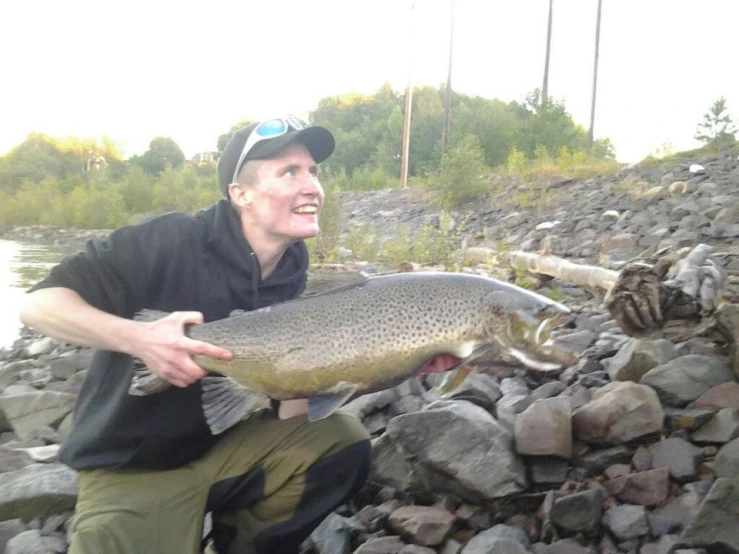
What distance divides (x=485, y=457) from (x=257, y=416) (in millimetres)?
1082

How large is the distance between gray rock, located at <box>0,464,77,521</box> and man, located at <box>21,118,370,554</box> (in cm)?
70

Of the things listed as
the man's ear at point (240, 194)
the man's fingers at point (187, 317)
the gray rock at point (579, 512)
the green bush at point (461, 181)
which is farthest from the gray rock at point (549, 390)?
the green bush at point (461, 181)

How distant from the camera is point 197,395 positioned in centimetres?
271

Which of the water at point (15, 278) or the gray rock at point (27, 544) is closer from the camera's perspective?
the gray rock at point (27, 544)

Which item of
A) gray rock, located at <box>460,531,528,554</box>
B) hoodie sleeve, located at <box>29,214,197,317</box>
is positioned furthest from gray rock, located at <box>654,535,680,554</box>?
hoodie sleeve, located at <box>29,214,197,317</box>

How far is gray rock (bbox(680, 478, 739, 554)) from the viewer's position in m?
2.27

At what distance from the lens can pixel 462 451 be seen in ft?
9.61

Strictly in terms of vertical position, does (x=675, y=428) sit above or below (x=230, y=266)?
below

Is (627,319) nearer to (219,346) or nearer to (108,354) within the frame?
(219,346)

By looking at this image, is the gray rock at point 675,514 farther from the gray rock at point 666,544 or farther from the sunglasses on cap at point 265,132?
the sunglasses on cap at point 265,132

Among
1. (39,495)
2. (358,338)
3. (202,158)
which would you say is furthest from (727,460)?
(202,158)

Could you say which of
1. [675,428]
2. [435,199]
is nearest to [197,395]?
[675,428]

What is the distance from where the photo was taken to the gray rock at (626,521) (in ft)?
8.30

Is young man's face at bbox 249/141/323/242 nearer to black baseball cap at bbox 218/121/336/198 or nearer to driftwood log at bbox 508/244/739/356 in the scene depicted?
black baseball cap at bbox 218/121/336/198
